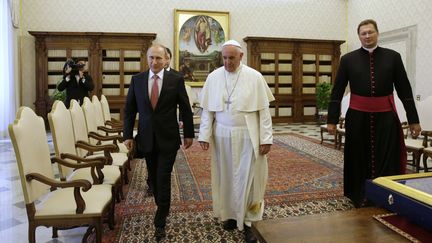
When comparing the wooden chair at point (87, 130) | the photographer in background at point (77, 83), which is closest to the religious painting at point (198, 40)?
the photographer in background at point (77, 83)

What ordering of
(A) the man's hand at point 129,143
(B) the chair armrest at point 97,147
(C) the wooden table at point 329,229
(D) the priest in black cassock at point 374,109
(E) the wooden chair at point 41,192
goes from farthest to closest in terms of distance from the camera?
1. (B) the chair armrest at point 97,147
2. (D) the priest in black cassock at point 374,109
3. (A) the man's hand at point 129,143
4. (E) the wooden chair at point 41,192
5. (C) the wooden table at point 329,229

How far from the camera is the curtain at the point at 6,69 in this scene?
8.74 metres

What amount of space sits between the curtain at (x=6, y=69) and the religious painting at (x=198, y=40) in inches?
175

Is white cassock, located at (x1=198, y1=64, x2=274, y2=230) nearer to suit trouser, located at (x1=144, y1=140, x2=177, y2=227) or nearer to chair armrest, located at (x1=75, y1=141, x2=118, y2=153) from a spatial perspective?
suit trouser, located at (x1=144, y1=140, x2=177, y2=227)

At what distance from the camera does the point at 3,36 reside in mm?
8836

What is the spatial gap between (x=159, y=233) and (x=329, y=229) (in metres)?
1.96

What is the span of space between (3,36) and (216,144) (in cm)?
821

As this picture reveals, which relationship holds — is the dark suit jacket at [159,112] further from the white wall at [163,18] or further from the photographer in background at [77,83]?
the white wall at [163,18]

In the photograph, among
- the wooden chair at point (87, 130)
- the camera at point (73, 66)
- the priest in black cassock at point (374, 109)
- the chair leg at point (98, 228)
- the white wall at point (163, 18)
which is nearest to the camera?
the chair leg at point (98, 228)

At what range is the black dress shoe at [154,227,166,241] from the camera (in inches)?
112

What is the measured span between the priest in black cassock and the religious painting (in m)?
8.03

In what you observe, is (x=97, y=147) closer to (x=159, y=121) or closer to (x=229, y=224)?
(x=159, y=121)

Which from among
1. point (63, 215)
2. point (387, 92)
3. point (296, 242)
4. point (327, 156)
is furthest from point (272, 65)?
point (296, 242)

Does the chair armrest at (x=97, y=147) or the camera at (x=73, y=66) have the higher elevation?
the camera at (x=73, y=66)
